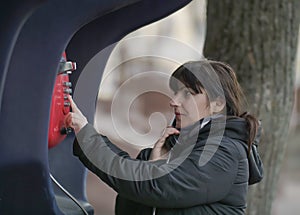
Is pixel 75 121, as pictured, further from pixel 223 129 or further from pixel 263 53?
pixel 263 53

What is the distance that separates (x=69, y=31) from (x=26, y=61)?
0.14m

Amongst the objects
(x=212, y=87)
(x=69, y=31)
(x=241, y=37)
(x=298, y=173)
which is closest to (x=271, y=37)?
(x=241, y=37)

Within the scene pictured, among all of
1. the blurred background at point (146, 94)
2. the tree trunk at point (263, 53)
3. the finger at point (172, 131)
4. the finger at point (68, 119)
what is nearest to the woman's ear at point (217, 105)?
the finger at point (172, 131)

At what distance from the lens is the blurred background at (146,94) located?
2414 millimetres

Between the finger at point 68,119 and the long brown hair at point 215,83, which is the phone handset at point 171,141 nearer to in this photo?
the long brown hair at point 215,83

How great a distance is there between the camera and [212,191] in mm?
1896

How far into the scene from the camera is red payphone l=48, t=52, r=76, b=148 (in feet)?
6.58

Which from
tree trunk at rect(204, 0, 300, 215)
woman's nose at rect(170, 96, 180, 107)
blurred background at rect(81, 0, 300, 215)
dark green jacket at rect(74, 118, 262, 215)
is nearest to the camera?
dark green jacket at rect(74, 118, 262, 215)

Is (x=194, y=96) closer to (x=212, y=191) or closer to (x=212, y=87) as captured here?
(x=212, y=87)

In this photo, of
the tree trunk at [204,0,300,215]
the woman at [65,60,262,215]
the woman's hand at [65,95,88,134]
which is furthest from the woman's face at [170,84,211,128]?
the tree trunk at [204,0,300,215]

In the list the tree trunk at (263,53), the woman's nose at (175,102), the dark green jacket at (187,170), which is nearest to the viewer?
the dark green jacket at (187,170)

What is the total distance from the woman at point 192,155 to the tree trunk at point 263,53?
1.08 m

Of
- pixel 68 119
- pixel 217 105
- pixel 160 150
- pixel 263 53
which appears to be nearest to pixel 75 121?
pixel 68 119

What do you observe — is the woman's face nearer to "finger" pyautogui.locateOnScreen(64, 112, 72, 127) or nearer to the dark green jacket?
the dark green jacket
